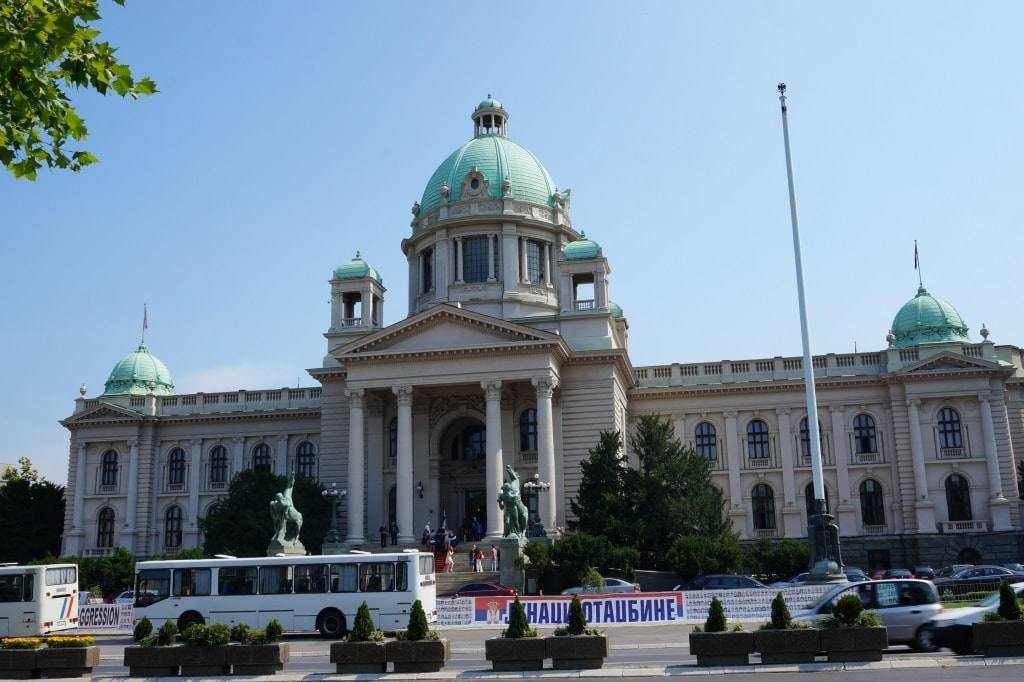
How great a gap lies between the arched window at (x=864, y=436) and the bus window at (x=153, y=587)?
41145 mm

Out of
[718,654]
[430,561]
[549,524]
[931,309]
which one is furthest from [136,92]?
[931,309]

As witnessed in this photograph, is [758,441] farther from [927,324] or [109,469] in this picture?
[109,469]

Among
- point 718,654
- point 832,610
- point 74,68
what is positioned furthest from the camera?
point 832,610

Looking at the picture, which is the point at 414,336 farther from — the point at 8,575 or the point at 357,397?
the point at 8,575

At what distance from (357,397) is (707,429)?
21904 mm

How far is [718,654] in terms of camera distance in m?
19.1

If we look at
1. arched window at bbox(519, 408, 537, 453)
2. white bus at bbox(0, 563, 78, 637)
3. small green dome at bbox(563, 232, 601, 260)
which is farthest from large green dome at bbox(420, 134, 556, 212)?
white bus at bbox(0, 563, 78, 637)

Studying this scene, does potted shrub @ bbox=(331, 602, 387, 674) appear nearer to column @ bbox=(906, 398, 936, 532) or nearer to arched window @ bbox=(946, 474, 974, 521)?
column @ bbox=(906, 398, 936, 532)

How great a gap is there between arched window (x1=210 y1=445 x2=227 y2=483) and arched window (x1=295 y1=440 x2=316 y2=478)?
200 inches

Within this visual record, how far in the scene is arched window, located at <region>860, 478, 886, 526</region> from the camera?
57.6 metres

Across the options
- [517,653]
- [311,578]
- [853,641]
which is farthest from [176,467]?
[853,641]

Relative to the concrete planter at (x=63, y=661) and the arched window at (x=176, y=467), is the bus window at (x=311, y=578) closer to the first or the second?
the concrete planter at (x=63, y=661)

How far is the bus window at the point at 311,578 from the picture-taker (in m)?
30.5

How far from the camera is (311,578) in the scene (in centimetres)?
3055
